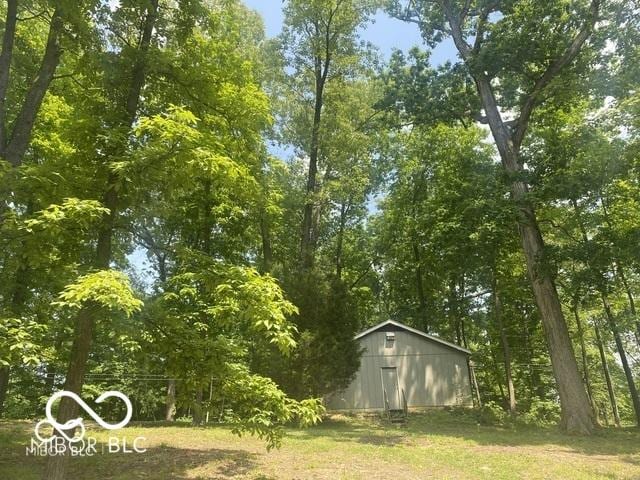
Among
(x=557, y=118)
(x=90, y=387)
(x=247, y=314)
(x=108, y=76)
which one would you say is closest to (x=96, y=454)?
(x=247, y=314)

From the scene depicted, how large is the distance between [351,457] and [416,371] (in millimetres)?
13503

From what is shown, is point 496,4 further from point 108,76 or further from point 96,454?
point 96,454

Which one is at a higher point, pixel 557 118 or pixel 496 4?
pixel 496 4

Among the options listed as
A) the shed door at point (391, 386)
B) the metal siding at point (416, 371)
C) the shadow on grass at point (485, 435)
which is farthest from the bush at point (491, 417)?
the shed door at point (391, 386)

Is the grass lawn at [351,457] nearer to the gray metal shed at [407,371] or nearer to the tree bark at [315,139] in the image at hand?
the tree bark at [315,139]

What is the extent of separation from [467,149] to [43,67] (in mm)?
22686

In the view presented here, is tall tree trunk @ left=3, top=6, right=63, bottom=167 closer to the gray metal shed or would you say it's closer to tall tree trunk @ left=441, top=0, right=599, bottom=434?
tall tree trunk @ left=441, top=0, right=599, bottom=434

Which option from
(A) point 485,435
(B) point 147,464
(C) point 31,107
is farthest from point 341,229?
(C) point 31,107

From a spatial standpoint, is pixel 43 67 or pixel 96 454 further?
pixel 96 454

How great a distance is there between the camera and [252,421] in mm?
5562

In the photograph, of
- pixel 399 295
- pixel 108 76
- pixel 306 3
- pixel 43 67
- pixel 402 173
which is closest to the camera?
pixel 108 76

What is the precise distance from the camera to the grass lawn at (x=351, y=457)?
7.39 metres

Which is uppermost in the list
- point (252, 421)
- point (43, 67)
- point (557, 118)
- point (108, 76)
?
point (557, 118)

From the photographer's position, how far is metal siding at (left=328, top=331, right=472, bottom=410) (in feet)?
68.9
